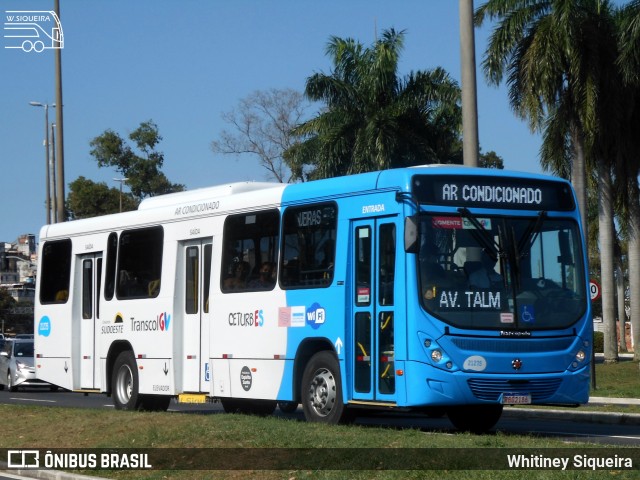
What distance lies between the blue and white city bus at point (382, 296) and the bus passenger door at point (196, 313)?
0.11 feet

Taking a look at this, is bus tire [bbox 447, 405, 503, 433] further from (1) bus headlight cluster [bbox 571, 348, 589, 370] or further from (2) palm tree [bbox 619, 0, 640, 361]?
(2) palm tree [bbox 619, 0, 640, 361]

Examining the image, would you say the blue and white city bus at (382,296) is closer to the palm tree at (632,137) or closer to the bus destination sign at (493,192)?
the bus destination sign at (493,192)

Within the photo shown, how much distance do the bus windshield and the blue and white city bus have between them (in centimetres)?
2

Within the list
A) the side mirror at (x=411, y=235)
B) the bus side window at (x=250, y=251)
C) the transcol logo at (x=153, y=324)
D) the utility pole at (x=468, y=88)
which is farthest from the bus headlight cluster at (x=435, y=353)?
the transcol logo at (x=153, y=324)

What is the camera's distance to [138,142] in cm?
6819

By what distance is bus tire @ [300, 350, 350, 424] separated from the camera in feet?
52.0

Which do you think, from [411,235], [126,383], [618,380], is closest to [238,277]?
[126,383]

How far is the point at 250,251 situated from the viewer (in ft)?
58.9

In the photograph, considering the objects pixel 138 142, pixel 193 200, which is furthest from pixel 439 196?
pixel 138 142

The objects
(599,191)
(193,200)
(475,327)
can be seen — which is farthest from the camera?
(599,191)

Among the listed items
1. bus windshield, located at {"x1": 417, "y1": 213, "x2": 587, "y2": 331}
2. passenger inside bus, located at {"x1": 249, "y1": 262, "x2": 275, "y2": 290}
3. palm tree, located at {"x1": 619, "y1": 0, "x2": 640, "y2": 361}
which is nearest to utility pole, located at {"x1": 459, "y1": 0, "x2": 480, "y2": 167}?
bus windshield, located at {"x1": 417, "y1": 213, "x2": 587, "y2": 331}

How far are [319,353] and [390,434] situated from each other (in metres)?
2.96

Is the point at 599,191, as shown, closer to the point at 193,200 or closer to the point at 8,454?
the point at 193,200

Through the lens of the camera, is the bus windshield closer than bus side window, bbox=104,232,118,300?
Yes
